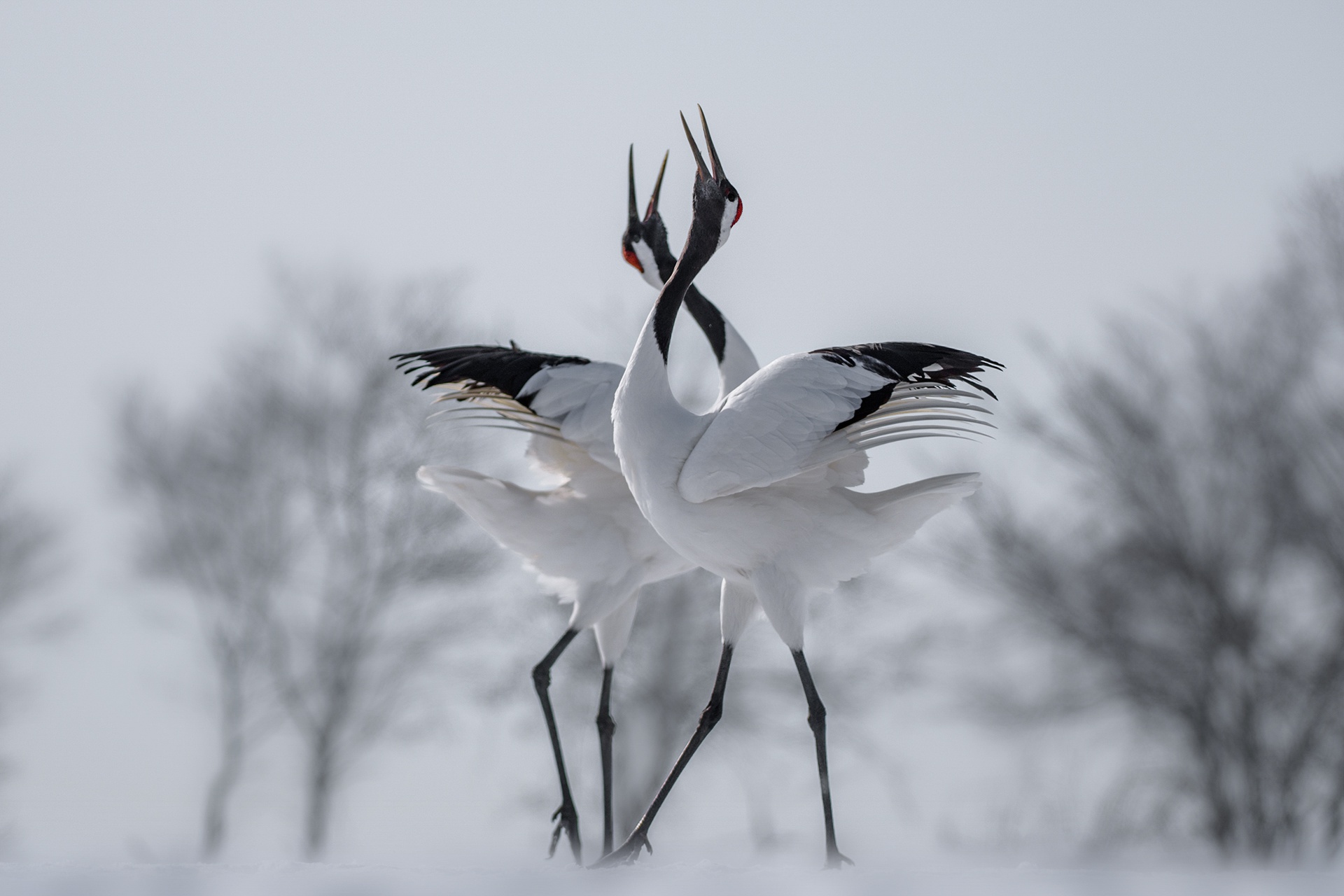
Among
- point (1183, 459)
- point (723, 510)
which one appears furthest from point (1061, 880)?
point (1183, 459)

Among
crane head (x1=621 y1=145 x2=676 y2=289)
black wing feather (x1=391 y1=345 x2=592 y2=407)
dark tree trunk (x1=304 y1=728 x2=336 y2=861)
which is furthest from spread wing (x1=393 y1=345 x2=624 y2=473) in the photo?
dark tree trunk (x1=304 y1=728 x2=336 y2=861)

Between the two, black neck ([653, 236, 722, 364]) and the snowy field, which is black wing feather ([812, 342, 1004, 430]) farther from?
the snowy field

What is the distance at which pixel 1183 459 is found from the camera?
1050 cm

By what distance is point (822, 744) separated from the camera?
139 inches

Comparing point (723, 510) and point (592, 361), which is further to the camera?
→ point (592, 361)

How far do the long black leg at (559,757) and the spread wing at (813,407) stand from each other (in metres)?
1.39

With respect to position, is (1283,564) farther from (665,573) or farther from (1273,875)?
(1273,875)

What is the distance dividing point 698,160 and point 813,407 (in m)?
1.01

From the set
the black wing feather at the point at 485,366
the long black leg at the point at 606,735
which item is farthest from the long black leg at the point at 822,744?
the black wing feather at the point at 485,366

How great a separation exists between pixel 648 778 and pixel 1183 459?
552 cm

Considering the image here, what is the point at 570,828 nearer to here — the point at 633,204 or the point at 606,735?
the point at 606,735

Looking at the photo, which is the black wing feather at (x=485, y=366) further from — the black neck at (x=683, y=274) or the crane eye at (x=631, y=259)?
the black neck at (x=683, y=274)

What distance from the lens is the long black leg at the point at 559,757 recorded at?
433cm

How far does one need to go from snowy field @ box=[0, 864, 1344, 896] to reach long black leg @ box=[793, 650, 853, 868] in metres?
0.81
